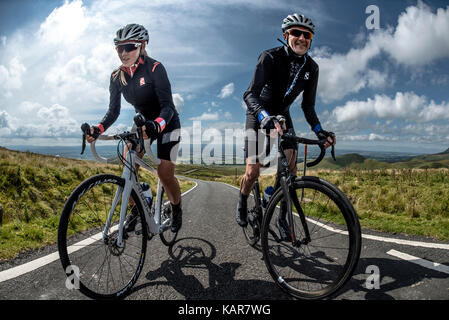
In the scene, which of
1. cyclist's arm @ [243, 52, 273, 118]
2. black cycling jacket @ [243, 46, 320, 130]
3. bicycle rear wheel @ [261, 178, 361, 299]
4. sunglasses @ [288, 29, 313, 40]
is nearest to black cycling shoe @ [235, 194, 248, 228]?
bicycle rear wheel @ [261, 178, 361, 299]

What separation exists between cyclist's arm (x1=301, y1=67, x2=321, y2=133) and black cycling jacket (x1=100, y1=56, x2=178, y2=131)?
1.91 meters

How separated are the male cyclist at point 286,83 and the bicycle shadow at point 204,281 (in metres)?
0.69

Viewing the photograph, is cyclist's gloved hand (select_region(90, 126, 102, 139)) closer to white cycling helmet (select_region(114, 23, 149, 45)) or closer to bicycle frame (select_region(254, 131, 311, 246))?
white cycling helmet (select_region(114, 23, 149, 45))

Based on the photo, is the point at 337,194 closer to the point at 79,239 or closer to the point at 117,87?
the point at 117,87

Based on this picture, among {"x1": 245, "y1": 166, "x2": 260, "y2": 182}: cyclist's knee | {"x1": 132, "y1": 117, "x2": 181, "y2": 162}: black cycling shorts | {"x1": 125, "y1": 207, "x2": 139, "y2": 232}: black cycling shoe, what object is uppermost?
{"x1": 132, "y1": 117, "x2": 181, "y2": 162}: black cycling shorts

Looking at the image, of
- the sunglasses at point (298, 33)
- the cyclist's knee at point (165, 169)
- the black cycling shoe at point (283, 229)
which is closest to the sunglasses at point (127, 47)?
the cyclist's knee at point (165, 169)

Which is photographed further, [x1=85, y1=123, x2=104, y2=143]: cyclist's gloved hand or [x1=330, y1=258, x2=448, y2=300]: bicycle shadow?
[x1=85, y1=123, x2=104, y2=143]: cyclist's gloved hand

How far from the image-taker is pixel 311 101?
11.2 ft

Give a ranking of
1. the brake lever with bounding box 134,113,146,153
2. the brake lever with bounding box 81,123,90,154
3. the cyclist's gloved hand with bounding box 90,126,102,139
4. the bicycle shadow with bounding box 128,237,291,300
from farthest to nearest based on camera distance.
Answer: the cyclist's gloved hand with bounding box 90,126,102,139 → the brake lever with bounding box 81,123,90,154 → the brake lever with bounding box 134,113,146,153 → the bicycle shadow with bounding box 128,237,291,300

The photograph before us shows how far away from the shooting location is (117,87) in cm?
337

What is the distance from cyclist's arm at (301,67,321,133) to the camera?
331cm

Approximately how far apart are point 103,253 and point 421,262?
3684mm

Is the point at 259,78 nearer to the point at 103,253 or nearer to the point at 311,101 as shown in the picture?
the point at 311,101

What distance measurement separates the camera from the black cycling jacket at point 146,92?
3107 millimetres
